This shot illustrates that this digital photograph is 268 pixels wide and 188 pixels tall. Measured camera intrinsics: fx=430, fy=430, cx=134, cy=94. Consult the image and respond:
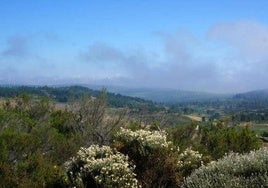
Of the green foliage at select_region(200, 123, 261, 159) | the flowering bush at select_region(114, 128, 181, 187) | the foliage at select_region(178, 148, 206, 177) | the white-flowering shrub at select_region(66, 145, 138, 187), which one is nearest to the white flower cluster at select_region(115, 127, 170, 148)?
the flowering bush at select_region(114, 128, 181, 187)

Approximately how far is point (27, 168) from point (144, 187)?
11.3 ft

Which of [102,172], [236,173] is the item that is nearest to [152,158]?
[102,172]

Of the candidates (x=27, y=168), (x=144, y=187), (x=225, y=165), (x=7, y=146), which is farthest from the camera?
(x=7, y=146)

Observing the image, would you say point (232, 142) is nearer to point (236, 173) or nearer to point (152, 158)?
point (152, 158)

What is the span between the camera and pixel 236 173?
7938mm

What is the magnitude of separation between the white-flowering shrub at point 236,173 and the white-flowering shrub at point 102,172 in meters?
1.36

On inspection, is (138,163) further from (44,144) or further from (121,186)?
(44,144)

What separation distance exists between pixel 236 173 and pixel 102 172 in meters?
2.69

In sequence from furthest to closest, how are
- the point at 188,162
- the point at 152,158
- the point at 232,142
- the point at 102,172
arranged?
the point at 232,142 → the point at 188,162 → the point at 152,158 → the point at 102,172

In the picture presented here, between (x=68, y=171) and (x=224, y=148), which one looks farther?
(x=224, y=148)

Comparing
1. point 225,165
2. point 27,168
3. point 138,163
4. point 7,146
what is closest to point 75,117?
point 7,146

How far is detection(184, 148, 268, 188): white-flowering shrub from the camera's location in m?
7.27

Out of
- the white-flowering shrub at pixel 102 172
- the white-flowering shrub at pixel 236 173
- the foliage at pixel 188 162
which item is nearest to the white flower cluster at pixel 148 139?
the foliage at pixel 188 162

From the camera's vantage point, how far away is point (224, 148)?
54.8 feet
